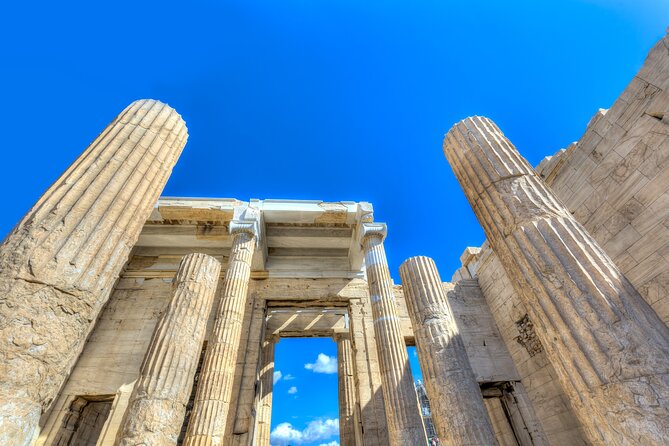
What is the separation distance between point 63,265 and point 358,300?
462 inches

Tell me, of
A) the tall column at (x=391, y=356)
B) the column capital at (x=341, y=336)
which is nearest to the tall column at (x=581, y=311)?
the tall column at (x=391, y=356)

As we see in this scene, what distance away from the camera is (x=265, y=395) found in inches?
563

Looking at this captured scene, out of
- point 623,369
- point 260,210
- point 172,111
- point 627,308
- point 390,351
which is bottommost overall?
point 623,369

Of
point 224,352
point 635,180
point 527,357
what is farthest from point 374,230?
point 635,180

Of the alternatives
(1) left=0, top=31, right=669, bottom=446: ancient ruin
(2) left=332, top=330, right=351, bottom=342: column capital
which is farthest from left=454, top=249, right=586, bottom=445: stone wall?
(2) left=332, top=330, right=351, bottom=342: column capital

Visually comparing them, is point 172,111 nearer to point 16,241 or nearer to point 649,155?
point 16,241

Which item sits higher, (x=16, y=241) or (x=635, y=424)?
(x=16, y=241)


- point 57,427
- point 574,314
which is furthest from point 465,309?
point 57,427

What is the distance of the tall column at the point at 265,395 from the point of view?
12773 mm

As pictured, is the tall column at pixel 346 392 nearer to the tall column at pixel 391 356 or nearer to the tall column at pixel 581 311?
the tall column at pixel 391 356

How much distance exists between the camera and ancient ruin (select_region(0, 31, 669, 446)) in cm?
288

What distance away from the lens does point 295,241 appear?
48.4 ft

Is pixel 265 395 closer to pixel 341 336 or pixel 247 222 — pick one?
pixel 341 336

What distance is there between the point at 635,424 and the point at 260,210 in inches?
467
